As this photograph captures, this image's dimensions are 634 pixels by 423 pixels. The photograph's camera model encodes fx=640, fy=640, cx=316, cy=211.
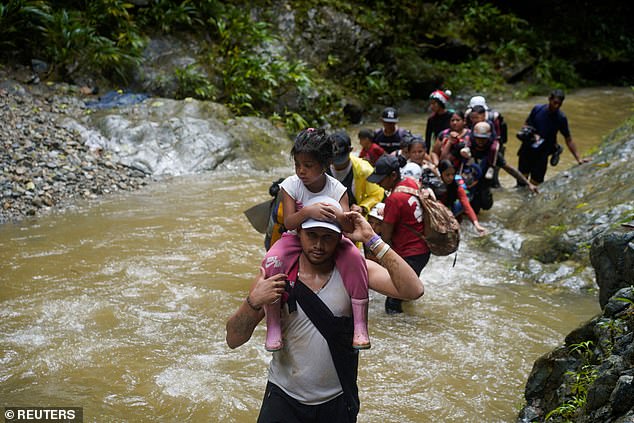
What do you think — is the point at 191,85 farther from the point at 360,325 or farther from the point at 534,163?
the point at 360,325

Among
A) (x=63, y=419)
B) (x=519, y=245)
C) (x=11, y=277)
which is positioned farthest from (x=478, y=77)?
(x=63, y=419)

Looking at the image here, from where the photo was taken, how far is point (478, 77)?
66.3 feet

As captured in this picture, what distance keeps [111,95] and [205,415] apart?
400 inches

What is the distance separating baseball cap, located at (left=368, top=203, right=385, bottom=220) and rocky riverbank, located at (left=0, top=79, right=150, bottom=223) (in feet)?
18.0

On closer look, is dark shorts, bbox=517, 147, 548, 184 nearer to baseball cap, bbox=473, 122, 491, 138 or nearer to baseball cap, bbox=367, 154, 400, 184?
baseball cap, bbox=473, 122, 491, 138

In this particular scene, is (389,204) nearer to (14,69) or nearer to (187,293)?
(187,293)

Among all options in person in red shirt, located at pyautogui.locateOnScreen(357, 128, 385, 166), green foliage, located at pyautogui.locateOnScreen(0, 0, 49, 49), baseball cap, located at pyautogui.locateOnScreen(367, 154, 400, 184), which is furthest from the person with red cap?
green foliage, located at pyautogui.locateOnScreen(0, 0, 49, 49)

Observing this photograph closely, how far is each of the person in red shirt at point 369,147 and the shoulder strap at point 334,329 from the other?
4.68m

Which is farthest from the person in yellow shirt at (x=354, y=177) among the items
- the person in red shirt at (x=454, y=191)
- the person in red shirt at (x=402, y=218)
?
the person in red shirt at (x=454, y=191)

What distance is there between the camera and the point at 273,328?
2.88m

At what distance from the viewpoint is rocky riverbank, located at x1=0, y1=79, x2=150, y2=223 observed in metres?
9.39

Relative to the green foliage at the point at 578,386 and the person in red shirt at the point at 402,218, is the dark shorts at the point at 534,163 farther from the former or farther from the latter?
the green foliage at the point at 578,386

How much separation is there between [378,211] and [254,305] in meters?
3.26

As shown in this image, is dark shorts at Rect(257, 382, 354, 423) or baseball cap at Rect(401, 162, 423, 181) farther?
baseball cap at Rect(401, 162, 423, 181)
